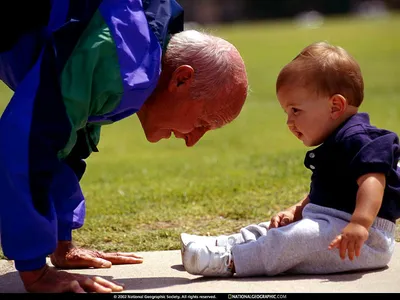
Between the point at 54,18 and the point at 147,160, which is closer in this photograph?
the point at 54,18

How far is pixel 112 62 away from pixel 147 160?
178 inches

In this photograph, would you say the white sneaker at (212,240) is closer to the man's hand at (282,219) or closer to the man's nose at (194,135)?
the man's hand at (282,219)

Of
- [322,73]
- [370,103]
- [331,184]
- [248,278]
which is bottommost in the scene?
[370,103]

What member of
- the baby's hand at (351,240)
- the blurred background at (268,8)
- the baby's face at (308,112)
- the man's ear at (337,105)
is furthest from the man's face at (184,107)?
the blurred background at (268,8)

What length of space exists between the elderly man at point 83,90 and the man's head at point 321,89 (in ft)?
0.81

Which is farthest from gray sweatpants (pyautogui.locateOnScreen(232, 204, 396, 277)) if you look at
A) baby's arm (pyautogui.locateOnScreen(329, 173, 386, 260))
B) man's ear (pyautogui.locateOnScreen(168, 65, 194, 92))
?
man's ear (pyautogui.locateOnScreen(168, 65, 194, 92))

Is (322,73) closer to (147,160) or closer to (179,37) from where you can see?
(179,37)

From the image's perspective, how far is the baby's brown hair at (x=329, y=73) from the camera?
3688 mm

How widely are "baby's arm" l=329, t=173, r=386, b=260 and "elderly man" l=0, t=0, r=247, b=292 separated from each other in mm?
695

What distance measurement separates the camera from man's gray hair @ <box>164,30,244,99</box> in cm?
362

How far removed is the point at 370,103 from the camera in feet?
40.5

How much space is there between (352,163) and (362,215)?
0.80 feet

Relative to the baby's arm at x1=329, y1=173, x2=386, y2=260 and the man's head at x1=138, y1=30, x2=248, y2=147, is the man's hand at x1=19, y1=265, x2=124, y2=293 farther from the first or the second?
the baby's arm at x1=329, y1=173, x2=386, y2=260

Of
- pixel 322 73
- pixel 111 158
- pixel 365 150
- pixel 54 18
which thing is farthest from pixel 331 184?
pixel 111 158
